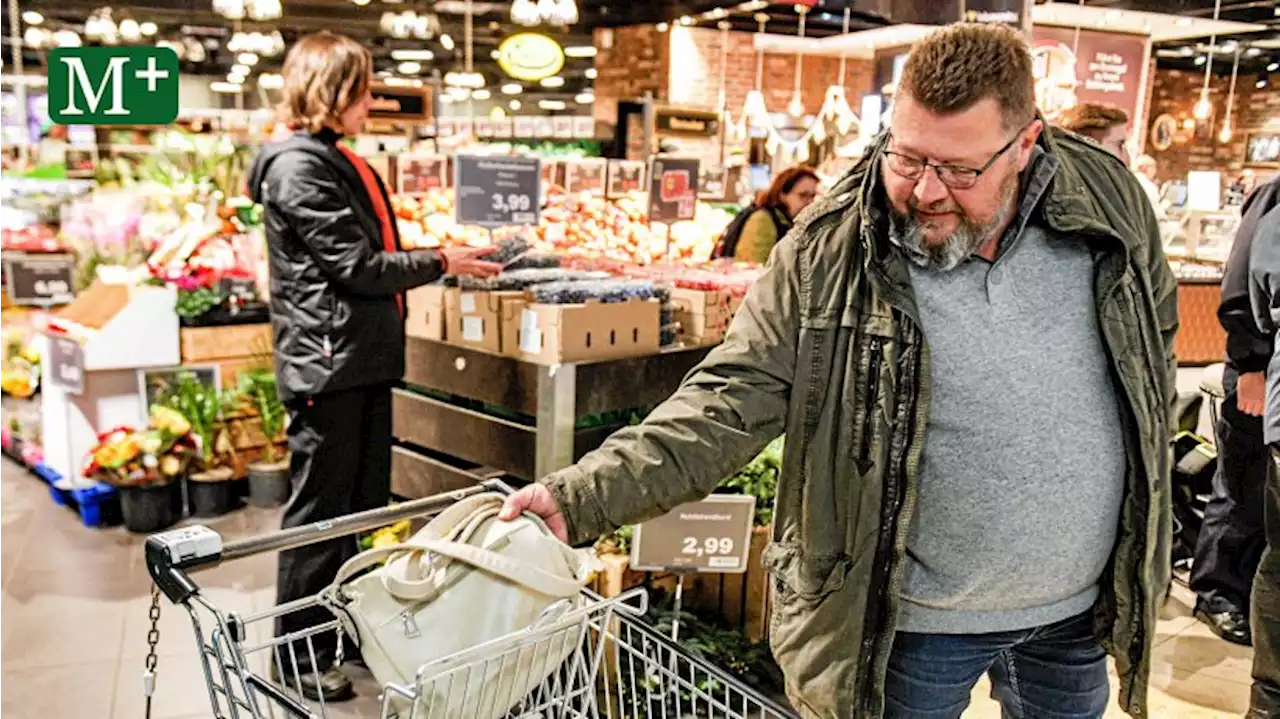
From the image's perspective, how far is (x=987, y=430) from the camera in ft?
5.51

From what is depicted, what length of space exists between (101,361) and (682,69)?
8.26m

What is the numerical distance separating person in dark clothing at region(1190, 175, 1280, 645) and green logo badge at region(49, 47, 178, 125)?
3406 mm

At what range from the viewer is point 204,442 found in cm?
511

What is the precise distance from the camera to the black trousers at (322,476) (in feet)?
10.9

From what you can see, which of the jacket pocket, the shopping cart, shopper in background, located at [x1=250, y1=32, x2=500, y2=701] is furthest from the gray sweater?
shopper in background, located at [x1=250, y1=32, x2=500, y2=701]

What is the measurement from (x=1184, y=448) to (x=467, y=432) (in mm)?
2930

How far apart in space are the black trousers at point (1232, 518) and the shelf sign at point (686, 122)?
597 cm

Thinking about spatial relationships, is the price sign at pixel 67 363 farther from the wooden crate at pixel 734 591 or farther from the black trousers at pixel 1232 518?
the black trousers at pixel 1232 518

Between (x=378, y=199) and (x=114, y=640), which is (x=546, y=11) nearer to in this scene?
(x=378, y=199)

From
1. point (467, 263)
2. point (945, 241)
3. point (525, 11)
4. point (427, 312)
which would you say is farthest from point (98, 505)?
point (525, 11)

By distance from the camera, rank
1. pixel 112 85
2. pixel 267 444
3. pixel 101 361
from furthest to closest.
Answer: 1. pixel 267 444
2. pixel 101 361
3. pixel 112 85

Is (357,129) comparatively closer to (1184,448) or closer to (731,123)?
(1184,448)

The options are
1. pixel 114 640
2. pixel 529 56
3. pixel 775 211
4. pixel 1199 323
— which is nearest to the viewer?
pixel 114 640

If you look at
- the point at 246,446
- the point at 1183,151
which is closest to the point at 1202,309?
the point at 246,446
